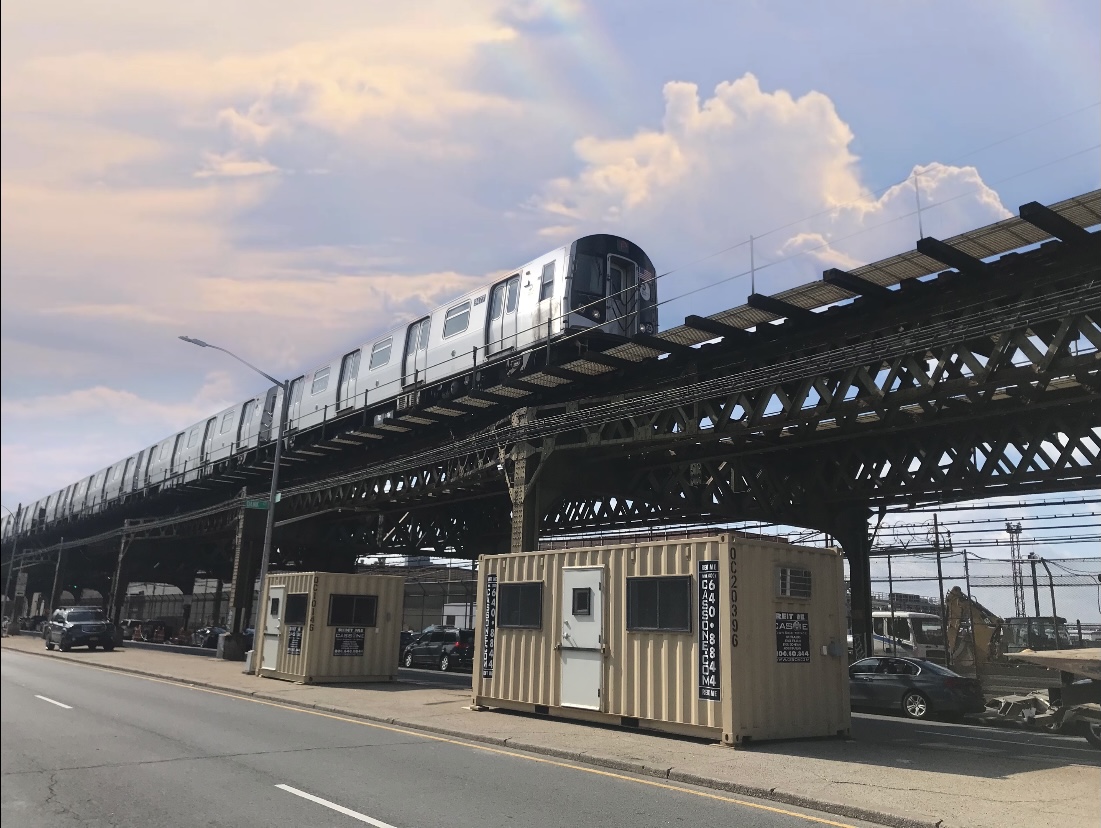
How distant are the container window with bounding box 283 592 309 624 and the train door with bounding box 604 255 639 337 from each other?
35.7ft

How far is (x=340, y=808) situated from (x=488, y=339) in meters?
16.4

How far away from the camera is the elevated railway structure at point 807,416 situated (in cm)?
1330

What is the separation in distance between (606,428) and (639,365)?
1771 millimetres

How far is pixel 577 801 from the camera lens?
332 inches

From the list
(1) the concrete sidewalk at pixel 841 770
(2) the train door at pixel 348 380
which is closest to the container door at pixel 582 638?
(1) the concrete sidewalk at pixel 841 770

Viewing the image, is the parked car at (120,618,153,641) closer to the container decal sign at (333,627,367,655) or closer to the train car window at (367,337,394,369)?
the train car window at (367,337,394,369)

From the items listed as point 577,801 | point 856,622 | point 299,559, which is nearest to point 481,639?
point 577,801

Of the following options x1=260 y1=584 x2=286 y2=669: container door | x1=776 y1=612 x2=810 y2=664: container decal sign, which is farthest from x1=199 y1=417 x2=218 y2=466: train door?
x1=776 y1=612 x2=810 y2=664: container decal sign

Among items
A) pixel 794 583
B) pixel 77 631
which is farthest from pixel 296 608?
pixel 77 631

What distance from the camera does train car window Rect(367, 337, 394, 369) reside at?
92.5 ft

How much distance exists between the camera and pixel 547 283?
21.4m

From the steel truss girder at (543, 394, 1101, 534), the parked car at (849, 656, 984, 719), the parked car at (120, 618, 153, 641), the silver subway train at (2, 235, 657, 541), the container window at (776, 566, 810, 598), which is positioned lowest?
the parked car at (120, 618, 153, 641)

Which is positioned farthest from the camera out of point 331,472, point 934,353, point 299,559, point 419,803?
point 299,559

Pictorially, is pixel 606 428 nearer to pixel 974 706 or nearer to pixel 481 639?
pixel 481 639
